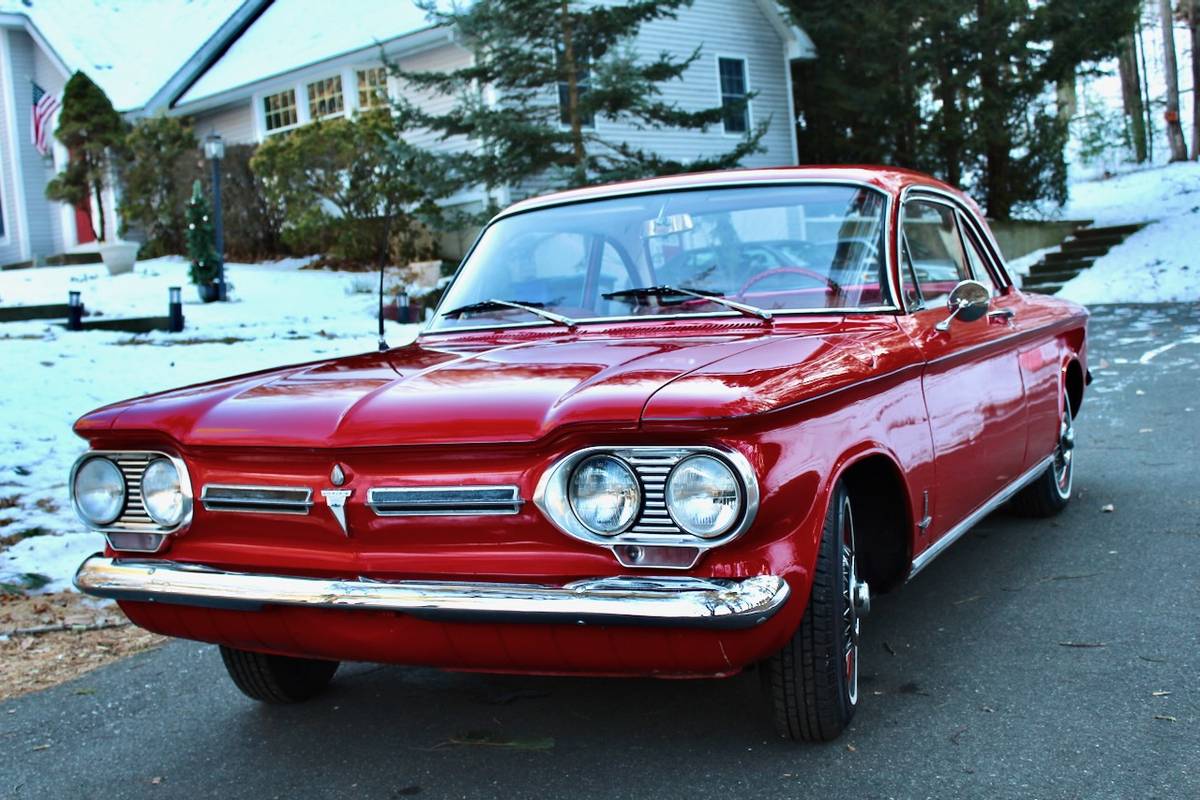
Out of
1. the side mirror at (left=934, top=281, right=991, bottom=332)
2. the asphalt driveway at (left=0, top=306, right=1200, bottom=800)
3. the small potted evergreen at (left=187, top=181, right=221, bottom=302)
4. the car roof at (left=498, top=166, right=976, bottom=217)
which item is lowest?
the asphalt driveway at (left=0, top=306, right=1200, bottom=800)

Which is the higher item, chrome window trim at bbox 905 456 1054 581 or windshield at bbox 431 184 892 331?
windshield at bbox 431 184 892 331

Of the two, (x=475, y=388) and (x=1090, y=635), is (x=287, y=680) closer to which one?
(x=475, y=388)

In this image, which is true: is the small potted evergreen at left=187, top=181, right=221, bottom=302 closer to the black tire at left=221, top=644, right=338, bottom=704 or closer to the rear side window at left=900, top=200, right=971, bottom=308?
the rear side window at left=900, top=200, right=971, bottom=308

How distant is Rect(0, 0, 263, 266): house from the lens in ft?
86.9

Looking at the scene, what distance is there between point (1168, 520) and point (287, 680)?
3851mm

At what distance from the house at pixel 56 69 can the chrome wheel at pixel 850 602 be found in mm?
25414

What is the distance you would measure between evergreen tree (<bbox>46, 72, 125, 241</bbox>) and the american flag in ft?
5.22

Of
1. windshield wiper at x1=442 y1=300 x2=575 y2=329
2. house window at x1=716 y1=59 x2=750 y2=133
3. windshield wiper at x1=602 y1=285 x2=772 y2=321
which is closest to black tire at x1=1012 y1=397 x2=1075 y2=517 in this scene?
windshield wiper at x1=602 y1=285 x2=772 y2=321

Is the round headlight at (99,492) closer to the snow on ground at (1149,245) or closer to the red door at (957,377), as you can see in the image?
the red door at (957,377)

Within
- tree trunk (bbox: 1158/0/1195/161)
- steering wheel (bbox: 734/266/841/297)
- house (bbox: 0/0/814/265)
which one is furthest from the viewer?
tree trunk (bbox: 1158/0/1195/161)

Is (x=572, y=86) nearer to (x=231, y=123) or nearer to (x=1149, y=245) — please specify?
(x=1149, y=245)

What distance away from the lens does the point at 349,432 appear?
3.00 m

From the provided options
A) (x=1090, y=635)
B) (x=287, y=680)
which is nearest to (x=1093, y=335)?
(x=1090, y=635)

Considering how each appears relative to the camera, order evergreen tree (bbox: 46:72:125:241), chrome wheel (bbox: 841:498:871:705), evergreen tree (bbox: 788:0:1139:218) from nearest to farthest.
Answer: chrome wheel (bbox: 841:498:871:705) → evergreen tree (bbox: 788:0:1139:218) → evergreen tree (bbox: 46:72:125:241)
